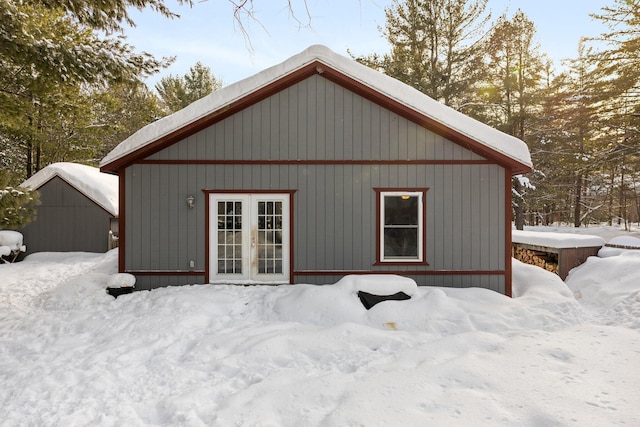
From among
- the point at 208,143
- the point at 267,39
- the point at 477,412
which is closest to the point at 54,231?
the point at 208,143

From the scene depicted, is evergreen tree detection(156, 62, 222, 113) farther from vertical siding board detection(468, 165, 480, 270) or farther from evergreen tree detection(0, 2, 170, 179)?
vertical siding board detection(468, 165, 480, 270)

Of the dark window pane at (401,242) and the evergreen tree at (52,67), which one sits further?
the dark window pane at (401,242)

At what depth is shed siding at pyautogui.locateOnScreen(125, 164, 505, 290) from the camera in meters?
7.05

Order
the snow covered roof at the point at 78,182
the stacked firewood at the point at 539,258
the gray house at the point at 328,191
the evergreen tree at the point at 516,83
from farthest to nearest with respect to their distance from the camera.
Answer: the evergreen tree at the point at 516,83
the snow covered roof at the point at 78,182
the stacked firewood at the point at 539,258
the gray house at the point at 328,191

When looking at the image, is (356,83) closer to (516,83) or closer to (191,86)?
(516,83)

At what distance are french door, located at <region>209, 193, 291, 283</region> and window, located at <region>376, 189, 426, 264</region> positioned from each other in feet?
6.69

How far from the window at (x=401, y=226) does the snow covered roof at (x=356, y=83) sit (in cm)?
148

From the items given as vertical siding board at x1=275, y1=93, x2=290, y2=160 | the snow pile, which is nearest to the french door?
vertical siding board at x1=275, y1=93, x2=290, y2=160

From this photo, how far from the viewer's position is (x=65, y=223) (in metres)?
12.8

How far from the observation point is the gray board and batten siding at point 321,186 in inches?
278

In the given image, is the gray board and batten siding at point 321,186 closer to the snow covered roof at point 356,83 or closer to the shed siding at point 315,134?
the shed siding at point 315,134

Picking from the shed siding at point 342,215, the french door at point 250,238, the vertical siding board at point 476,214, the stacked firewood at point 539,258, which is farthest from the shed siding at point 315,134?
the stacked firewood at point 539,258

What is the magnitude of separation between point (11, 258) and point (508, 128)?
70.1 feet

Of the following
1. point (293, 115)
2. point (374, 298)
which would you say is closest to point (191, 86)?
point (293, 115)
